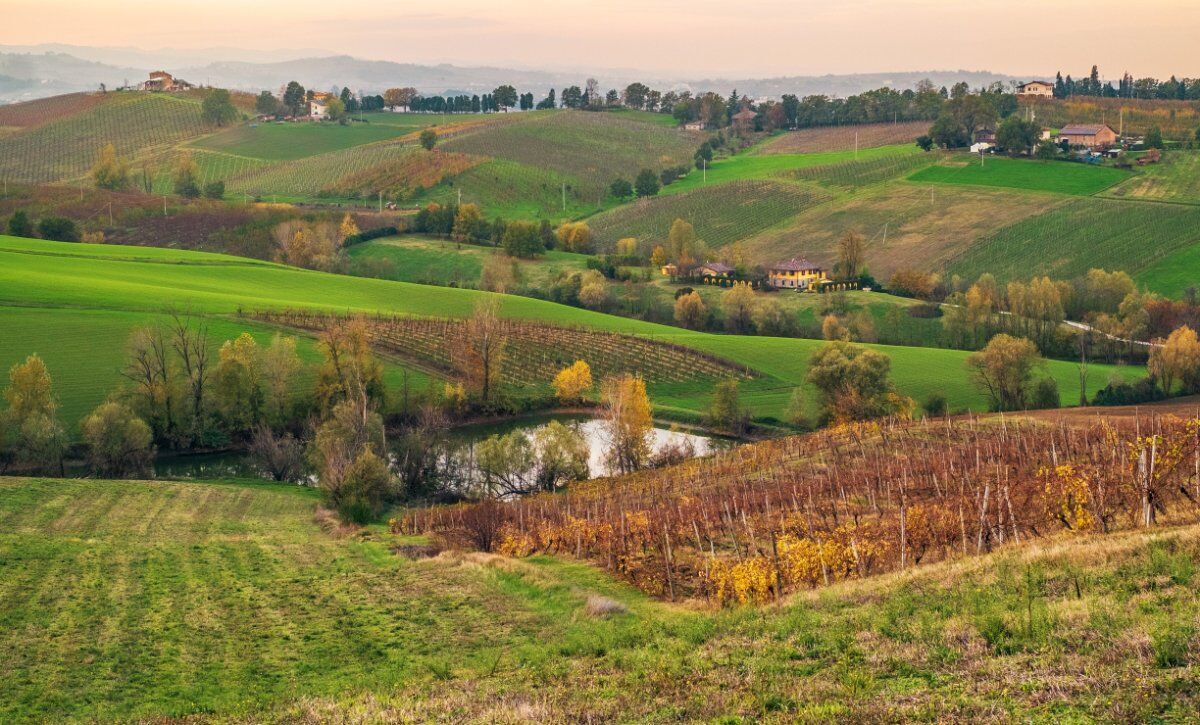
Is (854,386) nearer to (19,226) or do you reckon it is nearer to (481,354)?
(481,354)

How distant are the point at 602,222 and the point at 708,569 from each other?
111742 mm

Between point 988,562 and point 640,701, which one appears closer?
point 640,701

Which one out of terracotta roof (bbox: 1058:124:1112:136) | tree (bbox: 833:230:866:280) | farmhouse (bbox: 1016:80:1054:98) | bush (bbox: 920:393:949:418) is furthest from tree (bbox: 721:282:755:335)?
farmhouse (bbox: 1016:80:1054:98)

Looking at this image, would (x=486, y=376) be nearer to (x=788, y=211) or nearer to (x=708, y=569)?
(x=708, y=569)

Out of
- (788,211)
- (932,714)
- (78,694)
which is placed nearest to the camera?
(932,714)

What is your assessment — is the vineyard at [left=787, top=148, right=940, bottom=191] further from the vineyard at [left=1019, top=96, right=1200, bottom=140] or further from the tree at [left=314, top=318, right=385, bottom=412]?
the tree at [left=314, top=318, right=385, bottom=412]

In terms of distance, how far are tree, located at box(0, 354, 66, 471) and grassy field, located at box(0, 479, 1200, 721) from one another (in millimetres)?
20973

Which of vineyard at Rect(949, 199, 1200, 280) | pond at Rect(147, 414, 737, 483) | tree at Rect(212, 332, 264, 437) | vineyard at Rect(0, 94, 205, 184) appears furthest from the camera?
vineyard at Rect(0, 94, 205, 184)

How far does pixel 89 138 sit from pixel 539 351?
433 feet

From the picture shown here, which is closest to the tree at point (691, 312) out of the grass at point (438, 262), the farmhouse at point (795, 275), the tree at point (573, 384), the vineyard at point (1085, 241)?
the farmhouse at point (795, 275)

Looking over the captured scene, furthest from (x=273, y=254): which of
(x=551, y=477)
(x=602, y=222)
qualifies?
(x=551, y=477)

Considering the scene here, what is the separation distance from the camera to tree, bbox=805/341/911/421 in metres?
64.2

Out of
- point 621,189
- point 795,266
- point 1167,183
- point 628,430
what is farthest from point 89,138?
point 628,430

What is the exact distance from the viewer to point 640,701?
750 inches
